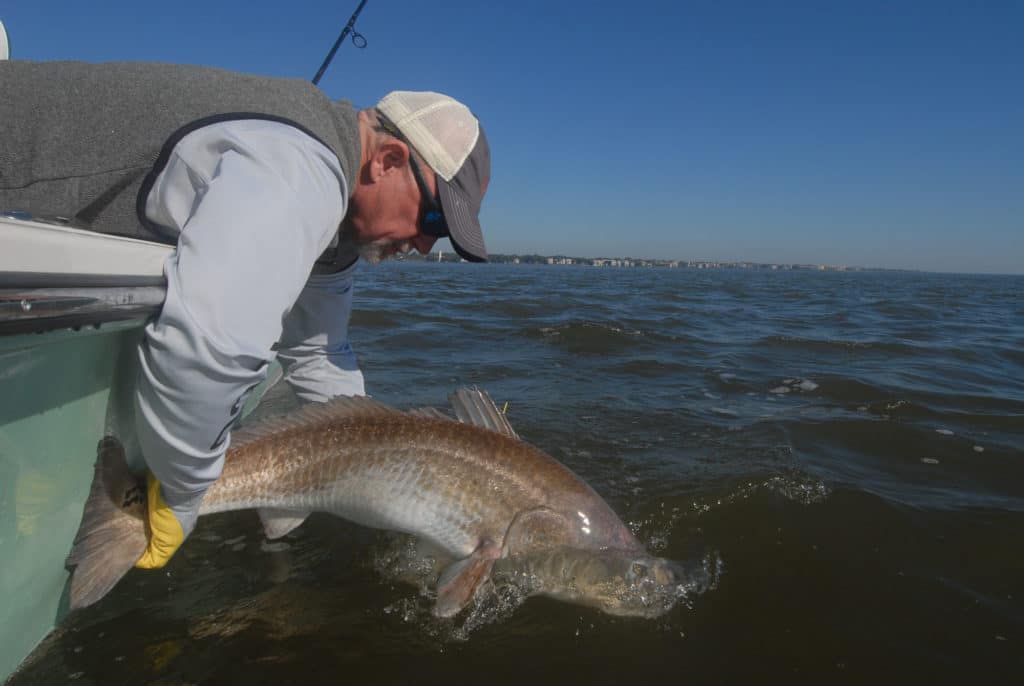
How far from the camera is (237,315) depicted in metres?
1.55

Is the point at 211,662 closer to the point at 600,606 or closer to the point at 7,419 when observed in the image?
the point at 7,419

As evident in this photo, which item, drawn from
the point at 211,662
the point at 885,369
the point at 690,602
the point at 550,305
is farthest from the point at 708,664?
the point at 550,305

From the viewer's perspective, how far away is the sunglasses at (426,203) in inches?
93.4

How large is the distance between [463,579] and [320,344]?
1.86 metres

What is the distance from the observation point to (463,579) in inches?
96.9

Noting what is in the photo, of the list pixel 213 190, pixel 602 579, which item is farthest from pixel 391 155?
pixel 602 579

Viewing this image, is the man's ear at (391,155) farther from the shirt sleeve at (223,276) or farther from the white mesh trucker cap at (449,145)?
the shirt sleeve at (223,276)

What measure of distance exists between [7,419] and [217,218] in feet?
2.60

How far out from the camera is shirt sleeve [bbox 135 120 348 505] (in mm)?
1520

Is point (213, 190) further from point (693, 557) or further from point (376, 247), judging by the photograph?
point (693, 557)

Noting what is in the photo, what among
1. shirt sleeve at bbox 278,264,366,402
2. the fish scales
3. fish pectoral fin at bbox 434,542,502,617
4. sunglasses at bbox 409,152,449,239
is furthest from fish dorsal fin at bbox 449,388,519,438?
shirt sleeve at bbox 278,264,366,402

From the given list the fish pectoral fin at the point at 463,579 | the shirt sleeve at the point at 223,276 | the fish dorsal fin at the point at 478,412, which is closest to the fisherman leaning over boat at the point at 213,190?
the shirt sleeve at the point at 223,276

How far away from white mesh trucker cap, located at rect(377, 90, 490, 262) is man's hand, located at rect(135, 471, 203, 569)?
4.56ft

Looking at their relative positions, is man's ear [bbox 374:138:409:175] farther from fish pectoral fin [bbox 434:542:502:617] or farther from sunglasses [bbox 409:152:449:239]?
fish pectoral fin [bbox 434:542:502:617]
